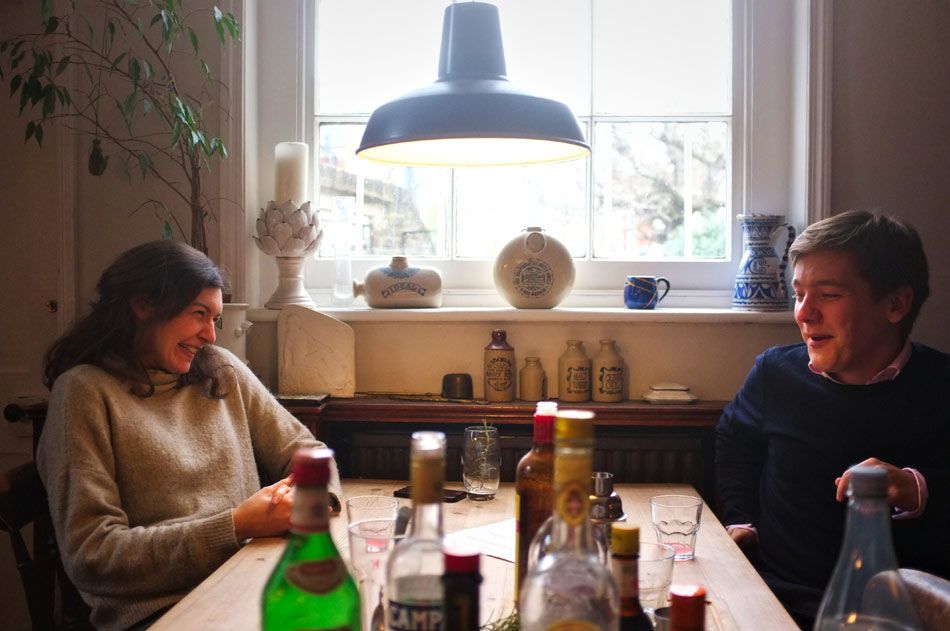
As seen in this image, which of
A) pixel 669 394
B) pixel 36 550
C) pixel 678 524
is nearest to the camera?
pixel 678 524

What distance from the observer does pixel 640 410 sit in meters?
2.48

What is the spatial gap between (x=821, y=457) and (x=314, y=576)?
144 centimetres

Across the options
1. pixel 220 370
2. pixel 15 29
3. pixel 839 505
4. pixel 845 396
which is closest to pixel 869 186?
pixel 845 396

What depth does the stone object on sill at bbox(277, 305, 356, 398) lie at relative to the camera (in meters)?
2.58

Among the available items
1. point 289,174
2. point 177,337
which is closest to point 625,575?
point 177,337

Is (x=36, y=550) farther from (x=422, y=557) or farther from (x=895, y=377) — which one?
(x=895, y=377)

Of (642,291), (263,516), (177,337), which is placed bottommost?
(263,516)

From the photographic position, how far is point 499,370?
2.56m

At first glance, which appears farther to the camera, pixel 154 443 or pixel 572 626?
pixel 154 443

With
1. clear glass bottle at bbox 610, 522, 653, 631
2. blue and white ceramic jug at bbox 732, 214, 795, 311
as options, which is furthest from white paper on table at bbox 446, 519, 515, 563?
blue and white ceramic jug at bbox 732, 214, 795, 311

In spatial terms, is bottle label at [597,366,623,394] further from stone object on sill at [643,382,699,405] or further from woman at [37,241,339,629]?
woman at [37,241,339,629]

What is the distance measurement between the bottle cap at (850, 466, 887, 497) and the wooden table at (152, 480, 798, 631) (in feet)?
1.57

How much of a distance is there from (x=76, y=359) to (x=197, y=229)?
2.34 ft

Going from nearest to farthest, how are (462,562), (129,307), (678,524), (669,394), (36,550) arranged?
(462,562) < (678,524) < (36,550) < (129,307) < (669,394)
